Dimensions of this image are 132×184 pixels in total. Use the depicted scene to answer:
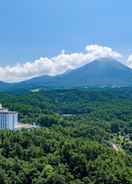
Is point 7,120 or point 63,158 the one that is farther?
point 7,120

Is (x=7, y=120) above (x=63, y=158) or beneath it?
above

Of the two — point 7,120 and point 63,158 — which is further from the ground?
point 7,120

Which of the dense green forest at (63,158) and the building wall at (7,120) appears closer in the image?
the dense green forest at (63,158)

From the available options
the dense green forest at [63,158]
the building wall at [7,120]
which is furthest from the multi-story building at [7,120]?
the dense green forest at [63,158]

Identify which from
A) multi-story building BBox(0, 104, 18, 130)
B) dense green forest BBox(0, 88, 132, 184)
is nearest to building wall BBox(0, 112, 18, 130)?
multi-story building BBox(0, 104, 18, 130)

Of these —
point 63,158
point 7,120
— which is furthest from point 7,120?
point 63,158

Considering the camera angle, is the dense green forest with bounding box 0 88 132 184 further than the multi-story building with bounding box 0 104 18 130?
No

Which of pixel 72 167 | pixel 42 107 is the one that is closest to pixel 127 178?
pixel 72 167

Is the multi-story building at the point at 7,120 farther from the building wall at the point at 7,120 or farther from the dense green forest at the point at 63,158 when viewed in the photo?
the dense green forest at the point at 63,158

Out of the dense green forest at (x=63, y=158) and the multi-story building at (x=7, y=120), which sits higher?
the multi-story building at (x=7, y=120)

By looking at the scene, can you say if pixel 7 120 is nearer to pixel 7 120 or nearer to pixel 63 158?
pixel 7 120

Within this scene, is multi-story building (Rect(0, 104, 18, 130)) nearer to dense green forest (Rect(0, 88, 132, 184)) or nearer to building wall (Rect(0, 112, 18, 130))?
building wall (Rect(0, 112, 18, 130))
